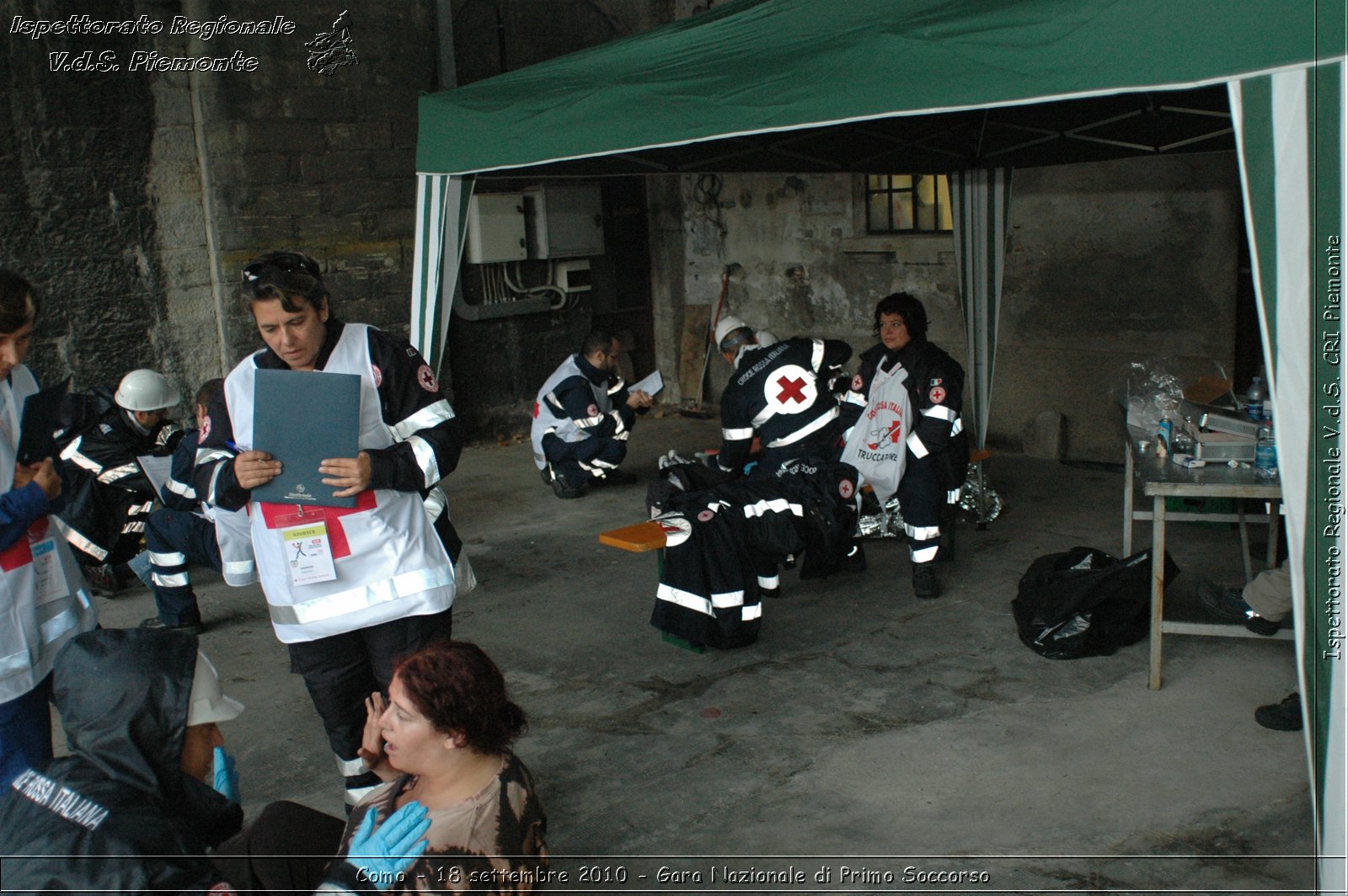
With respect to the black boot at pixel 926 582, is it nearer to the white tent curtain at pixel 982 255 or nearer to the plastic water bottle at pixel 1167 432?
the plastic water bottle at pixel 1167 432

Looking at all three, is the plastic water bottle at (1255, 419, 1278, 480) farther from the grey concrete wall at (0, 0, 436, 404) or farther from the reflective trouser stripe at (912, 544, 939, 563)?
the grey concrete wall at (0, 0, 436, 404)

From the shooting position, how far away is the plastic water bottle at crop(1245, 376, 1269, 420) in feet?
14.8

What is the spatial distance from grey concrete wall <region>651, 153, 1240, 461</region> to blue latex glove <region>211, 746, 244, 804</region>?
222 inches

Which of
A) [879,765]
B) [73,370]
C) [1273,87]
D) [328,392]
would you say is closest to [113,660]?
[328,392]

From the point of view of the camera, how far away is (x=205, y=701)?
7.30 ft

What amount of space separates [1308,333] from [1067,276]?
18.9ft

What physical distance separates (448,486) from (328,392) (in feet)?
18.9

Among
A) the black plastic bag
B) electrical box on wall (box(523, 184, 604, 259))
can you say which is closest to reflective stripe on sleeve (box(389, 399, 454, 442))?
the black plastic bag

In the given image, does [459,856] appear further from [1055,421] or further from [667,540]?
[1055,421]

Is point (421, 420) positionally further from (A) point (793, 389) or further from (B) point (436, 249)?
(B) point (436, 249)

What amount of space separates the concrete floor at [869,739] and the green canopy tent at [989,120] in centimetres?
84

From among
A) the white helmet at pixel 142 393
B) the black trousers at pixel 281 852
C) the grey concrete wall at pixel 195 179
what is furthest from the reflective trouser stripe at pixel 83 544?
the black trousers at pixel 281 852

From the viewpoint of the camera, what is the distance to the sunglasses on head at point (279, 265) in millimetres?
2938

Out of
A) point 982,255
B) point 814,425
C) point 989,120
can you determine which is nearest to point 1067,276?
point 982,255
